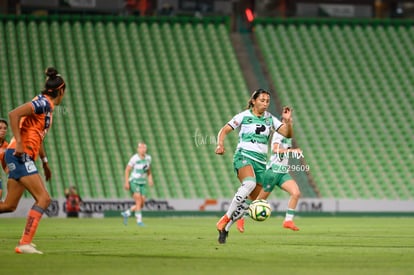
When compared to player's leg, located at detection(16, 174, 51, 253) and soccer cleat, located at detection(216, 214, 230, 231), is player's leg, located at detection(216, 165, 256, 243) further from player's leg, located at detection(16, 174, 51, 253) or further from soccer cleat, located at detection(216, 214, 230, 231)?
player's leg, located at detection(16, 174, 51, 253)

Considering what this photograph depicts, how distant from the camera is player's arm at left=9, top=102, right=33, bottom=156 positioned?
12398 mm

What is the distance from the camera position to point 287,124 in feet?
52.1

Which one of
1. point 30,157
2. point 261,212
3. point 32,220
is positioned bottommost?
point 32,220

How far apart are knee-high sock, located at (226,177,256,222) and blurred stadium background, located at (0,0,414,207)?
68.6 feet

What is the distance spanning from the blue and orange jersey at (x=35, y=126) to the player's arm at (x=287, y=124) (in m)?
4.10

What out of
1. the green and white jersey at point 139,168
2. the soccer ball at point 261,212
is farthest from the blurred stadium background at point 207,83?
the soccer ball at point 261,212

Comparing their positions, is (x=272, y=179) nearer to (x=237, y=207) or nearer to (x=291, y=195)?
(x=291, y=195)

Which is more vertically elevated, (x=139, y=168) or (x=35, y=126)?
(x=139, y=168)

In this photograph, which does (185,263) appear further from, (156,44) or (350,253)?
(156,44)

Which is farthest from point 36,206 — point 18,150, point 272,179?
point 272,179

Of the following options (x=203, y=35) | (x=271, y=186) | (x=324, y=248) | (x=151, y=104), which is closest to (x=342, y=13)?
(x=203, y=35)

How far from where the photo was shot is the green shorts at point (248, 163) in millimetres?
16500

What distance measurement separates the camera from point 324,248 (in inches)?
588

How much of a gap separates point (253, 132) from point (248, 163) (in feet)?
2.00
